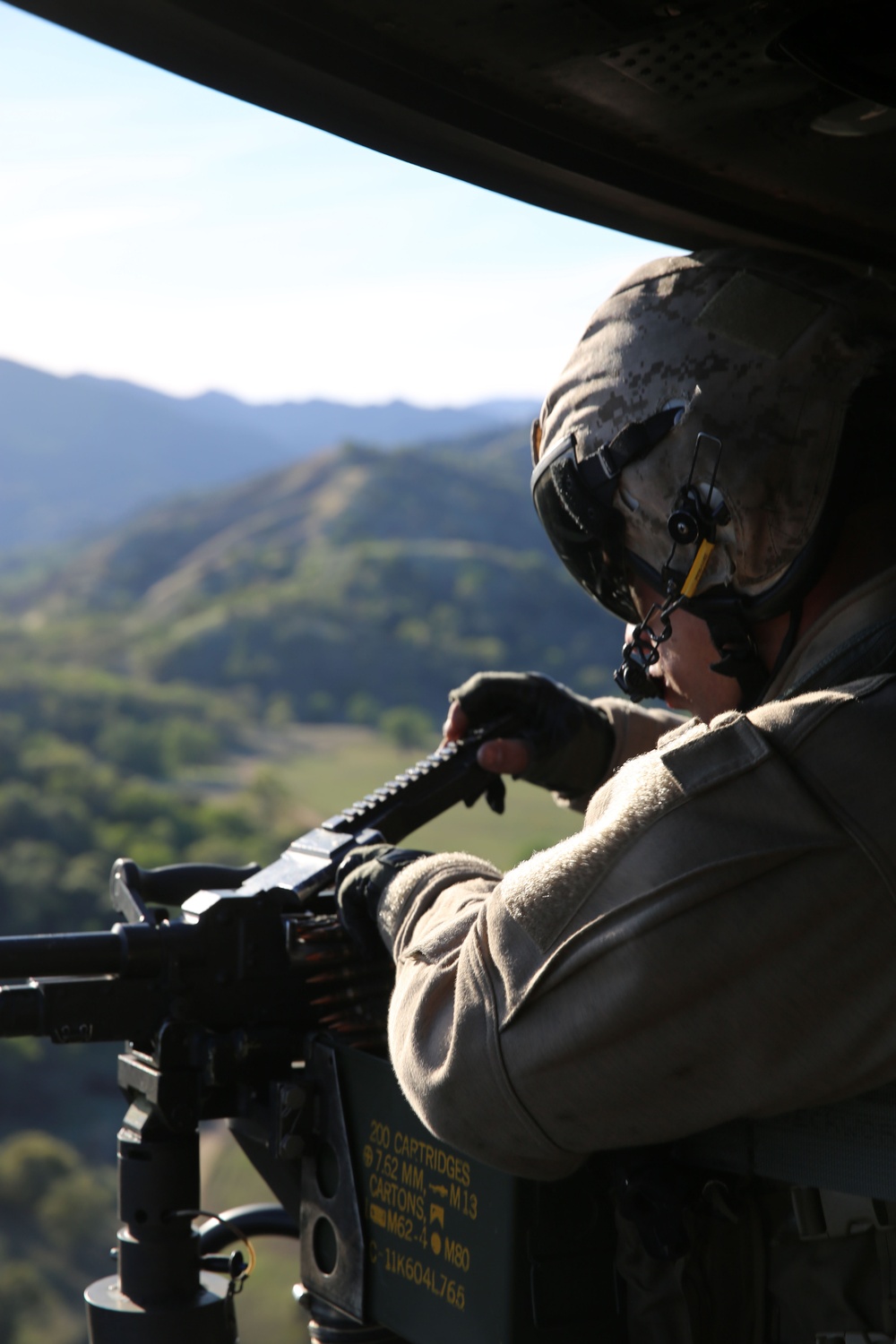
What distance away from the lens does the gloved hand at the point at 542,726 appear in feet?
8.40

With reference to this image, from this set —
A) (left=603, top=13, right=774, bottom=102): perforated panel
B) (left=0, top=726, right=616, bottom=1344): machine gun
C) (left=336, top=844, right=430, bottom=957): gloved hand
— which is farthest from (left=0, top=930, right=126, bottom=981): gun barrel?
(left=603, top=13, right=774, bottom=102): perforated panel

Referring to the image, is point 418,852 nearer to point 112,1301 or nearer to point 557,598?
point 112,1301

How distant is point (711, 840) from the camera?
4.28 ft

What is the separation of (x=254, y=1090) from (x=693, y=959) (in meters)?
0.95

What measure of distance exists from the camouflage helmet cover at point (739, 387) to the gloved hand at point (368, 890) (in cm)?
50

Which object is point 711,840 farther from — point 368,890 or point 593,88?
point 593,88

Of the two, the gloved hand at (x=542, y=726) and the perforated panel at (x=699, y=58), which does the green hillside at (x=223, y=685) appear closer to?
the gloved hand at (x=542, y=726)

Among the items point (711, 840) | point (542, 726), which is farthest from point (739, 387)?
point (542, 726)

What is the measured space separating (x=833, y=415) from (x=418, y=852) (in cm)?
75

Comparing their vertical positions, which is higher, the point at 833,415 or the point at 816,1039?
the point at 833,415

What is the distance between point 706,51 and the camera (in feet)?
5.34

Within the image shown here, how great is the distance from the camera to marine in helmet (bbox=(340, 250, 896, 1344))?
1291 millimetres

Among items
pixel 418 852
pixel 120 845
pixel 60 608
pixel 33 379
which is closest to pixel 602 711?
pixel 418 852

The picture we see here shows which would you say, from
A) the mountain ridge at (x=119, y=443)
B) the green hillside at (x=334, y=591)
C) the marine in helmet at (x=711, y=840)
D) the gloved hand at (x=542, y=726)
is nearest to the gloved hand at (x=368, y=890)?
the marine in helmet at (x=711, y=840)
